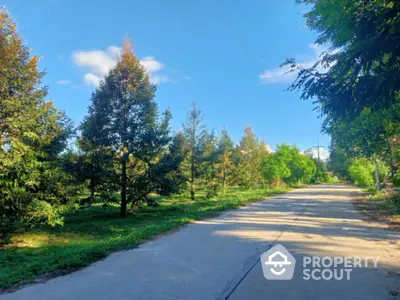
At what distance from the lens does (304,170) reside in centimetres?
5166

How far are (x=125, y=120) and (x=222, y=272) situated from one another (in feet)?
39.2

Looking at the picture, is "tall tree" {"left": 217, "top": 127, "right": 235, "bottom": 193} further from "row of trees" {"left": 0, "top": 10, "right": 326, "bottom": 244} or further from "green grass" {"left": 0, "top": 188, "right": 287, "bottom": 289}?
"green grass" {"left": 0, "top": 188, "right": 287, "bottom": 289}

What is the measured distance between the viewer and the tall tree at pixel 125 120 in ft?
48.6

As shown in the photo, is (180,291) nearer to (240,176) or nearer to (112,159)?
(112,159)

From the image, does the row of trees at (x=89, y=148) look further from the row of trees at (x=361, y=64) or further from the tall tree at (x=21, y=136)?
the row of trees at (x=361, y=64)

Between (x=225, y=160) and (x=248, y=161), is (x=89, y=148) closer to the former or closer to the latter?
(x=225, y=160)

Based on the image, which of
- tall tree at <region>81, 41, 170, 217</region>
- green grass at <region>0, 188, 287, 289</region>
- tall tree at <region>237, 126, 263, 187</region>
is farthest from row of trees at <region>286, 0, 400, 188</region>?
Answer: tall tree at <region>237, 126, 263, 187</region>

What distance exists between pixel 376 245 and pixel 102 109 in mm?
13786

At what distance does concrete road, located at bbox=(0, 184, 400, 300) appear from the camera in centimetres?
383

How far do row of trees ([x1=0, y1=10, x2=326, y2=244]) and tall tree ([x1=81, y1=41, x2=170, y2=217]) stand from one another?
55 millimetres

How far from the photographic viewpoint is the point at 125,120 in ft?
49.4
